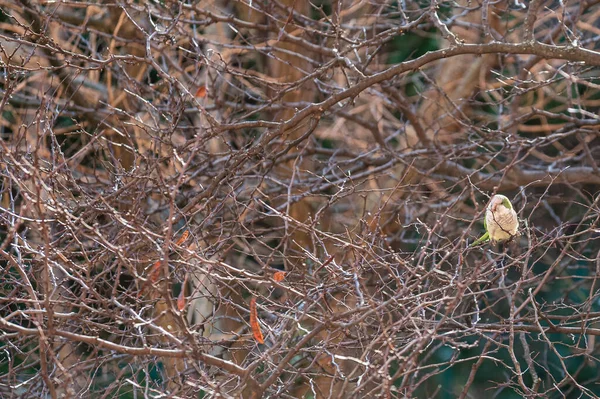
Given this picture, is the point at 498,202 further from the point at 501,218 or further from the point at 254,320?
the point at 254,320

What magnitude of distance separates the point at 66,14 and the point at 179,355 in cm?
598

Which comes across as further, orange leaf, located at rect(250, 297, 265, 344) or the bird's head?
the bird's head

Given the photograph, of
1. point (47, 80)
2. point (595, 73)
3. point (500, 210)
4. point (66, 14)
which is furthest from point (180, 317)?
point (595, 73)

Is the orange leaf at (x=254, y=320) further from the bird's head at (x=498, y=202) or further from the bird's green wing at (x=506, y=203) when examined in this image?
the bird's green wing at (x=506, y=203)

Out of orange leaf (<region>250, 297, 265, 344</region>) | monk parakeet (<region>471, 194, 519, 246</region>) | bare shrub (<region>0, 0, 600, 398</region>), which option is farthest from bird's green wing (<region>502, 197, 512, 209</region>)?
orange leaf (<region>250, 297, 265, 344</region>)

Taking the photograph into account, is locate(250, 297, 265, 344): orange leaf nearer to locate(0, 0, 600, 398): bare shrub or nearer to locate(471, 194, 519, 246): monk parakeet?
locate(0, 0, 600, 398): bare shrub

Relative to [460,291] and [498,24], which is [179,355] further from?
[498,24]

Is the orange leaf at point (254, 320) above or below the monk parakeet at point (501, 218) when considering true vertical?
above

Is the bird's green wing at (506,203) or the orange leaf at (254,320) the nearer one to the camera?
the orange leaf at (254,320)

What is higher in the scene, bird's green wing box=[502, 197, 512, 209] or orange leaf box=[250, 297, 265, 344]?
orange leaf box=[250, 297, 265, 344]

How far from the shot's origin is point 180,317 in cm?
284

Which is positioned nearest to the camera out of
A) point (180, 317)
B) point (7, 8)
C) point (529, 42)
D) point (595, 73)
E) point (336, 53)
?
point (180, 317)

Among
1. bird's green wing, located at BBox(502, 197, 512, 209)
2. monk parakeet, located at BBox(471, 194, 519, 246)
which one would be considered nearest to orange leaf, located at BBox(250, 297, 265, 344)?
monk parakeet, located at BBox(471, 194, 519, 246)

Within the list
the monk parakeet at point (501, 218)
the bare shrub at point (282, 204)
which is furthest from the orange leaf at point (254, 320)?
the monk parakeet at point (501, 218)
